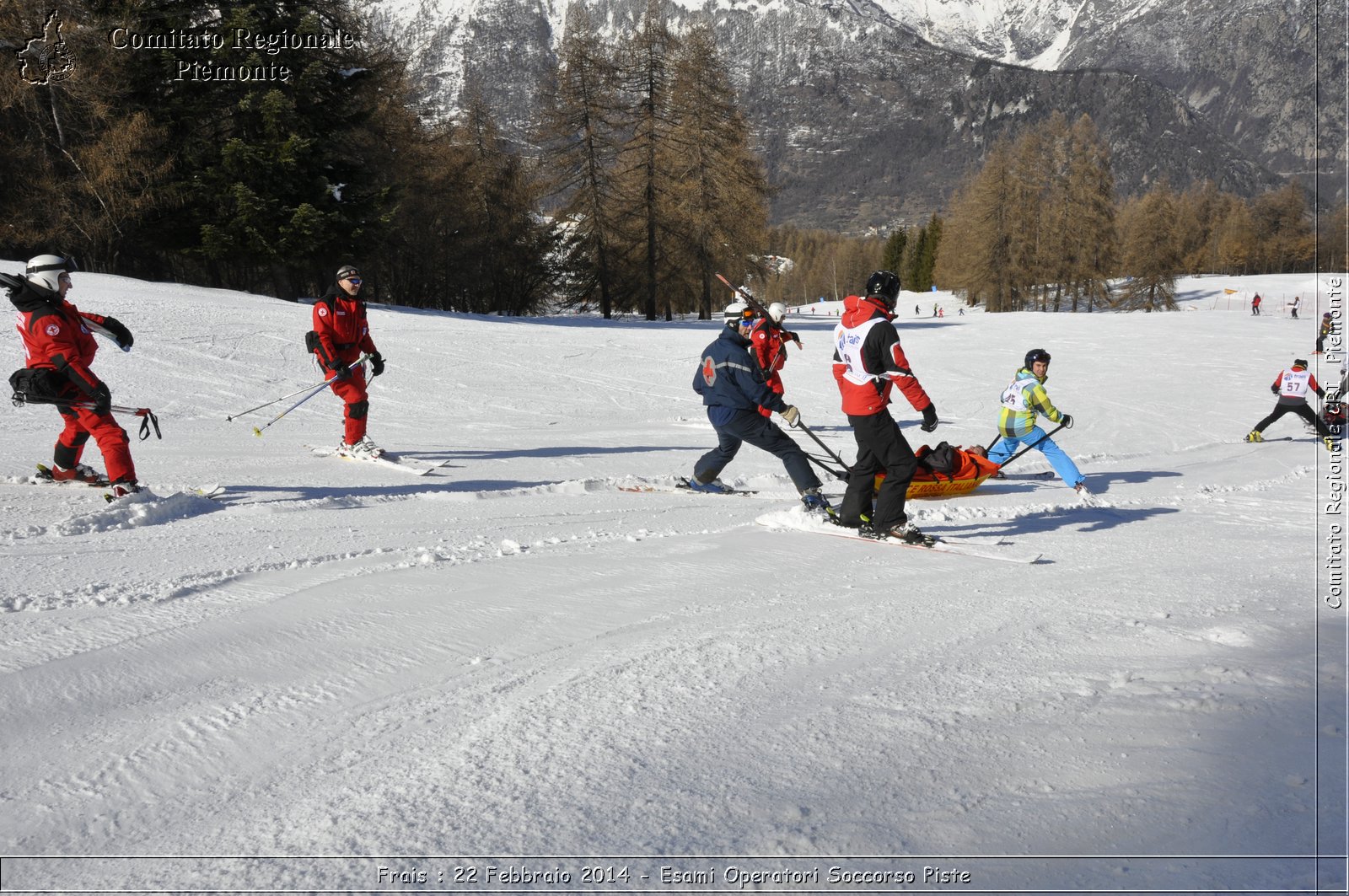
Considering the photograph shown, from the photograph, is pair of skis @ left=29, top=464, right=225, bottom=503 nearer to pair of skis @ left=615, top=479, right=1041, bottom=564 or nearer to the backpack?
the backpack

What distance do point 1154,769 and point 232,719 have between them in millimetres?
2985

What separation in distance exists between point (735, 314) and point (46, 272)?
17.5 feet

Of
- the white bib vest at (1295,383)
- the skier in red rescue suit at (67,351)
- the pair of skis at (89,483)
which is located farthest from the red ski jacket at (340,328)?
the white bib vest at (1295,383)

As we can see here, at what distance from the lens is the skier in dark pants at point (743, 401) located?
7172 millimetres

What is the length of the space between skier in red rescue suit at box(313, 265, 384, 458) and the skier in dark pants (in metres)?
3.43

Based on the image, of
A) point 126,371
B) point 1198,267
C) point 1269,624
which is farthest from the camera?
point 1198,267

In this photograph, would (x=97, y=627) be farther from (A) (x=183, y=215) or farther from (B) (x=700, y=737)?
(A) (x=183, y=215)

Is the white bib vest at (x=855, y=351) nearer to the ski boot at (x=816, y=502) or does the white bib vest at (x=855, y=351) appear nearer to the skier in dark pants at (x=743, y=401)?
the skier in dark pants at (x=743, y=401)

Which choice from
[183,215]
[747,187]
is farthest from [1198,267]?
[183,215]

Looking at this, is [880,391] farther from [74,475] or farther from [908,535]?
[74,475]

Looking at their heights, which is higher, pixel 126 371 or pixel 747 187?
pixel 747 187

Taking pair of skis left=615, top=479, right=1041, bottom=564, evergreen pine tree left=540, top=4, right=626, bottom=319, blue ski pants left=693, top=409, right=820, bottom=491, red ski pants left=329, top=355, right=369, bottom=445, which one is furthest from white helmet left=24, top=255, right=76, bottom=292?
evergreen pine tree left=540, top=4, right=626, bottom=319

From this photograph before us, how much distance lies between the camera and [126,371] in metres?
13.2

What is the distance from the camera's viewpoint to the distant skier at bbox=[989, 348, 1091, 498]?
29.3 feet
